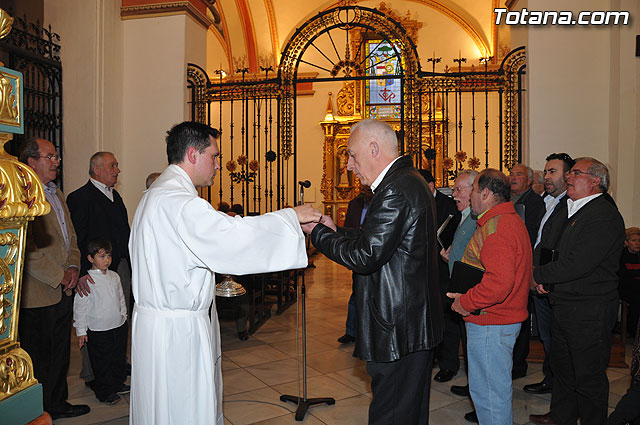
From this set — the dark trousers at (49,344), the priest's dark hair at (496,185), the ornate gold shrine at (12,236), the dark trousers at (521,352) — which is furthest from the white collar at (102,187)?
the dark trousers at (521,352)

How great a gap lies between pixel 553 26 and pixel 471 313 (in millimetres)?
4642

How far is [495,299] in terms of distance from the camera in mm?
2645

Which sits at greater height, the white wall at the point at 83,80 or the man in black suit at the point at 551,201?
the white wall at the point at 83,80

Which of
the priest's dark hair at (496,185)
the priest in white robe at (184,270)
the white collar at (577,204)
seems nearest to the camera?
the priest in white robe at (184,270)

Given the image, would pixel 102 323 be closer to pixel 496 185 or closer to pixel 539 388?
pixel 496 185

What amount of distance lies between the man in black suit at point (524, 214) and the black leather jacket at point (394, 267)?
252 centimetres

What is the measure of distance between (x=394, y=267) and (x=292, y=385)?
2.49 meters

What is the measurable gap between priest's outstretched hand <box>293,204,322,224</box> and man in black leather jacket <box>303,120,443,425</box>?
0.08 meters

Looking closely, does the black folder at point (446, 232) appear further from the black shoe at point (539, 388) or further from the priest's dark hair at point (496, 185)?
the priest's dark hair at point (496, 185)

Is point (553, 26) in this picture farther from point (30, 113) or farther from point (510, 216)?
point (30, 113)

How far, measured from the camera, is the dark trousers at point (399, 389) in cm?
224

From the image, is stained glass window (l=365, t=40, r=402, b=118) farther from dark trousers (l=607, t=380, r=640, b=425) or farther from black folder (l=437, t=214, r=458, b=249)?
dark trousers (l=607, t=380, r=640, b=425)

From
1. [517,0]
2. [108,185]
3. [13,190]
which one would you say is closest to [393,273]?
[13,190]

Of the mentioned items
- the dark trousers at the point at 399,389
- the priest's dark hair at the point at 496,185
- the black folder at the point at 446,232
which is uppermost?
the priest's dark hair at the point at 496,185
